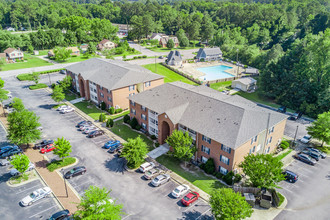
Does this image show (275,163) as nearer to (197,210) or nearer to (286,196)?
(286,196)

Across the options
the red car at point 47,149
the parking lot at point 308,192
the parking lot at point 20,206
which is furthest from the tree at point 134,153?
the parking lot at point 308,192

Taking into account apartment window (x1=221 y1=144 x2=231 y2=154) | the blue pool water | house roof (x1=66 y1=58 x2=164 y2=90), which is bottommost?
the blue pool water

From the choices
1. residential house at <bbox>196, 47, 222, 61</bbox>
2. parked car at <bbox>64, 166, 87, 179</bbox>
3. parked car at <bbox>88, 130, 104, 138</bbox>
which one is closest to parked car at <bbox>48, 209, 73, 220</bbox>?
parked car at <bbox>64, 166, 87, 179</bbox>

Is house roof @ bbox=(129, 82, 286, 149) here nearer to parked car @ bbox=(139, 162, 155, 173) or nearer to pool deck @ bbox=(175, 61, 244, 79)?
parked car @ bbox=(139, 162, 155, 173)

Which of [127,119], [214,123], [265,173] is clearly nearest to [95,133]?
[127,119]

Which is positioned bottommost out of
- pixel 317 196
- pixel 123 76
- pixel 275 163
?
pixel 317 196

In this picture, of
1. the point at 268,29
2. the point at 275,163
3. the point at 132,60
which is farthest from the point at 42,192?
the point at 268,29
